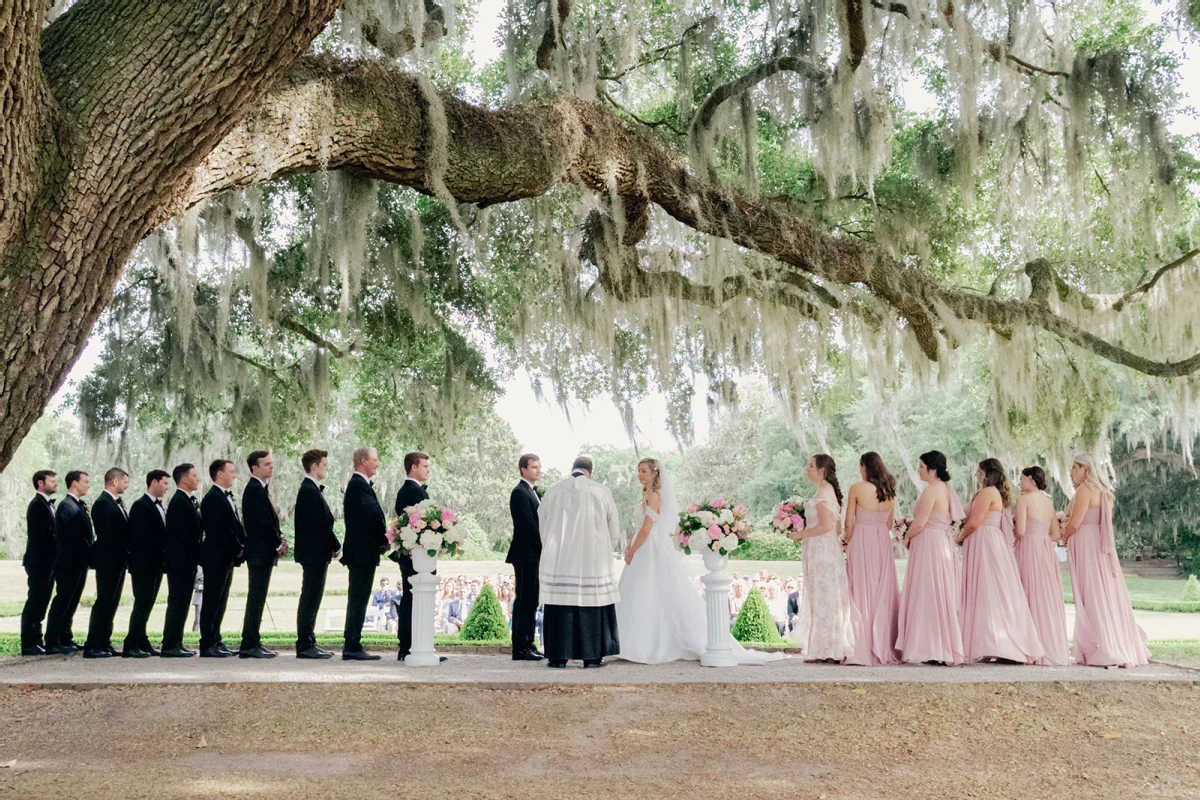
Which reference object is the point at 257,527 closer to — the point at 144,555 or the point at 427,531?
the point at 144,555

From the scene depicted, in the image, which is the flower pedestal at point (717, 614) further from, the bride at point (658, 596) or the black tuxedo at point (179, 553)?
the black tuxedo at point (179, 553)

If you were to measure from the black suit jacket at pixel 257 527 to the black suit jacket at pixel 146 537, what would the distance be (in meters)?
0.69

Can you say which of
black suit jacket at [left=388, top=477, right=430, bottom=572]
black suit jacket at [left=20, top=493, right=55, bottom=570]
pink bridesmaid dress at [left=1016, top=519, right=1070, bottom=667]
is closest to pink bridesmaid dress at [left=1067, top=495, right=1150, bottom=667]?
pink bridesmaid dress at [left=1016, top=519, right=1070, bottom=667]

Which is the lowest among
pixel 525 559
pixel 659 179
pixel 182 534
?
pixel 525 559

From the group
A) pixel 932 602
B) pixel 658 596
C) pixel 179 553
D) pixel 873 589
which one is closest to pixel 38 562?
pixel 179 553

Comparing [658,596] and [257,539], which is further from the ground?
[257,539]

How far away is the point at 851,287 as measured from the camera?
34.4 ft

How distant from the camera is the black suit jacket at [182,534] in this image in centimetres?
718

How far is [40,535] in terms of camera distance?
745 cm

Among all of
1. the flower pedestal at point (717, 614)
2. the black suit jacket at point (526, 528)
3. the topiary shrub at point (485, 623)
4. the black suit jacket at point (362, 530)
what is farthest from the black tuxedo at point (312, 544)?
the topiary shrub at point (485, 623)

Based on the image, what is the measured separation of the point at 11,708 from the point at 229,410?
18.6 feet

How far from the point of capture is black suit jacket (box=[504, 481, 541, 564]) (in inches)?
283

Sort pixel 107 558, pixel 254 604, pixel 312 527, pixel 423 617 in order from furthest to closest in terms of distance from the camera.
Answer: pixel 107 558 < pixel 254 604 < pixel 312 527 < pixel 423 617

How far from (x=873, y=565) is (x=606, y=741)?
2963 millimetres
